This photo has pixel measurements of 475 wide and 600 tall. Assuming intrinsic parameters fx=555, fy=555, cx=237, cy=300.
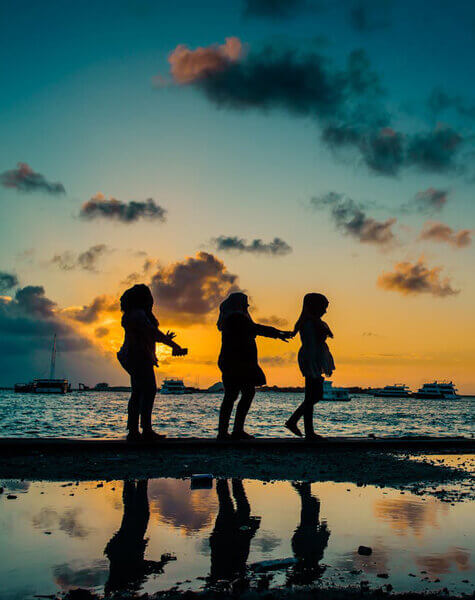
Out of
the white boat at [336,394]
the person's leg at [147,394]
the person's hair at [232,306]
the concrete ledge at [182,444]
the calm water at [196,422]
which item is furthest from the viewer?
the white boat at [336,394]

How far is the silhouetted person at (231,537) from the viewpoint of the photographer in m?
2.87

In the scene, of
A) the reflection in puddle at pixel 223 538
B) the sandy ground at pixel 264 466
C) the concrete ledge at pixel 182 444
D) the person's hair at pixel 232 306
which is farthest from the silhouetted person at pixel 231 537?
the person's hair at pixel 232 306

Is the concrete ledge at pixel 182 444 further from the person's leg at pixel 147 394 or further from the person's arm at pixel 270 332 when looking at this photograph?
the person's arm at pixel 270 332

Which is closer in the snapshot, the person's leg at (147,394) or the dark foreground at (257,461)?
the dark foreground at (257,461)

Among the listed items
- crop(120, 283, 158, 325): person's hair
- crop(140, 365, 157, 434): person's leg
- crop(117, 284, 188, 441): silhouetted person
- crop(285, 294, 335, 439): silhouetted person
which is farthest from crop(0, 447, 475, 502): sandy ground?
crop(120, 283, 158, 325): person's hair

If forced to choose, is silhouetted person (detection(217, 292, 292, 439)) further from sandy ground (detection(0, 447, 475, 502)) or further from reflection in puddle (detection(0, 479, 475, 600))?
reflection in puddle (detection(0, 479, 475, 600))

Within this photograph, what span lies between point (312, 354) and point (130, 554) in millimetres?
6266

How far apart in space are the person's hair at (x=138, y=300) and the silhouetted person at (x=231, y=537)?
12.6 ft

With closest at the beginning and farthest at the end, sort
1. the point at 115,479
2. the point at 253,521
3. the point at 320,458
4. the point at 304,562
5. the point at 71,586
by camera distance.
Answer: the point at 71,586, the point at 304,562, the point at 253,521, the point at 115,479, the point at 320,458

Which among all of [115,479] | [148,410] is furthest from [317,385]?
[115,479]

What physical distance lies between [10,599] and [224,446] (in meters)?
5.87

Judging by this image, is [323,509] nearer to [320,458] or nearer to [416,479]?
[416,479]

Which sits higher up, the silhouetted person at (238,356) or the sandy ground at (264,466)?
the silhouetted person at (238,356)

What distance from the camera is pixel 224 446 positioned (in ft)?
26.9
